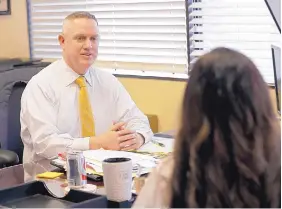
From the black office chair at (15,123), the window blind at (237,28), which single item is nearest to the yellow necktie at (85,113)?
the black office chair at (15,123)

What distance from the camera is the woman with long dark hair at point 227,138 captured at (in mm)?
1038

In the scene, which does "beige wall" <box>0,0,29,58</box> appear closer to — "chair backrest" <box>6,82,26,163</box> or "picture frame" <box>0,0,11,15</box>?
"picture frame" <box>0,0,11,15</box>

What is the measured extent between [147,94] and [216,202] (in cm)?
242

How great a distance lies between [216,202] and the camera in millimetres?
1067

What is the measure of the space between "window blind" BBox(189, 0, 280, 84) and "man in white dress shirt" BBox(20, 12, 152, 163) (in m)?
0.62

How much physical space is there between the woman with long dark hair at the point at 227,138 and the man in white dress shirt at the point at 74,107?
4.38 ft

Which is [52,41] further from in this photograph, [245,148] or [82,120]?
[245,148]

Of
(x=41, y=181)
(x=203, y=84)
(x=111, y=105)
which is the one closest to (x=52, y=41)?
(x=111, y=105)

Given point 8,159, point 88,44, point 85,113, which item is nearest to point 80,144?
point 85,113

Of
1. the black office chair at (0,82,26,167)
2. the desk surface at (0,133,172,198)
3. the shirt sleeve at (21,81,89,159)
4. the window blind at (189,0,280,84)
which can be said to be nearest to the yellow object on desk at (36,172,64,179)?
the desk surface at (0,133,172,198)

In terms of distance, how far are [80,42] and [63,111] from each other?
0.36 m

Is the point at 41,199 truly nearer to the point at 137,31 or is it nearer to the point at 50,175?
the point at 50,175

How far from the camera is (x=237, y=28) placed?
3141mm

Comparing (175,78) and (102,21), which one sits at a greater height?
(102,21)
